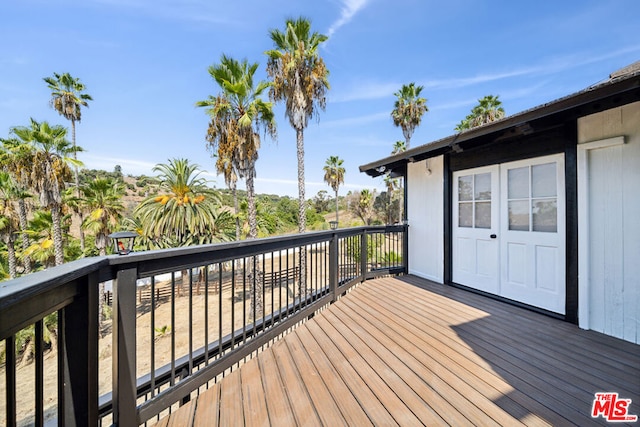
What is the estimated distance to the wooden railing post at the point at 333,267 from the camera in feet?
11.4

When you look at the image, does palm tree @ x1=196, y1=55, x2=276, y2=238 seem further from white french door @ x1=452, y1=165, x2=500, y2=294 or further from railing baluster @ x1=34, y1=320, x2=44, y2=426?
railing baluster @ x1=34, y1=320, x2=44, y2=426

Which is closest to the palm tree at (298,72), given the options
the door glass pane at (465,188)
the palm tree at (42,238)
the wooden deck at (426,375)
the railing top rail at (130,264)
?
the door glass pane at (465,188)

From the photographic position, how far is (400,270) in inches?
201

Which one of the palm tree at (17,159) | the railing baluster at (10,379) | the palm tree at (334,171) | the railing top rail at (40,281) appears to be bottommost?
the railing baluster at (10,379)

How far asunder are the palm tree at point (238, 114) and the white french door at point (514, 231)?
7872 mm

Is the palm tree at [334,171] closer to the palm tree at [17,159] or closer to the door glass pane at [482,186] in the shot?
the palm tree at [17,159]

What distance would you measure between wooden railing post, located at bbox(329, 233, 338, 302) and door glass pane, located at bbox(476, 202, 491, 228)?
2.28m

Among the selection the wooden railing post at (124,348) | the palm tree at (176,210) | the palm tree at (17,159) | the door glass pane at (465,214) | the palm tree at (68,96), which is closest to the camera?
the wooden railing post at (124,348)

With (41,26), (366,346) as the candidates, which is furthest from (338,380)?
(41,26)

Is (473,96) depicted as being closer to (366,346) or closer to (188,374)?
(366,346)

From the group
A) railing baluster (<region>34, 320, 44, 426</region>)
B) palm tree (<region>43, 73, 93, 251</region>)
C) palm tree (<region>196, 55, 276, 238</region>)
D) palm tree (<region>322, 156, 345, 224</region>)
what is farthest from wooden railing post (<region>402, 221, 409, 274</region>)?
palm tree (<region>322, 156, 345, 224</region>)

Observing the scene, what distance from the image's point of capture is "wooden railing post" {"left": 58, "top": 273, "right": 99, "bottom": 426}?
1033 millimetres

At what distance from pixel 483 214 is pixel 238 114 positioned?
29.4ft

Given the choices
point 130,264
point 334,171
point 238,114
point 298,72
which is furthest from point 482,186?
point 334,171
